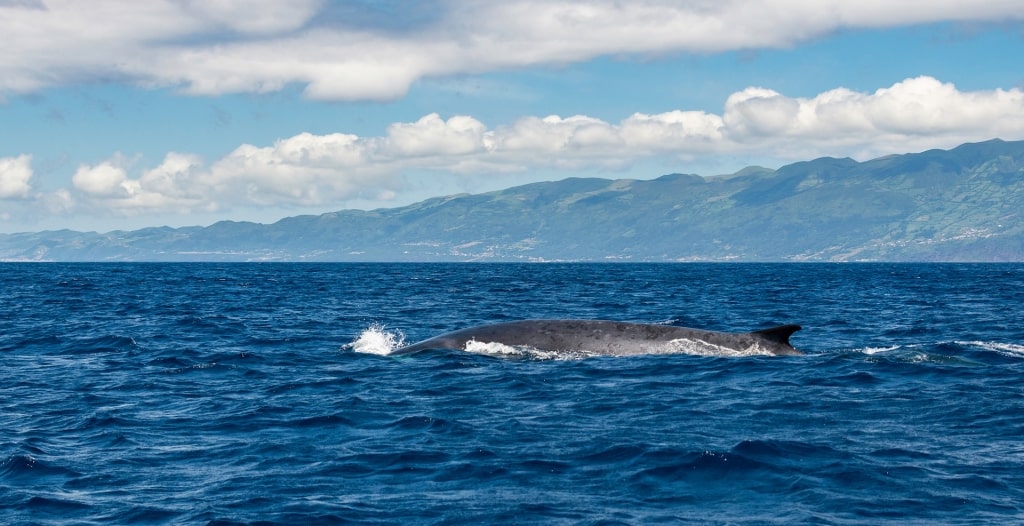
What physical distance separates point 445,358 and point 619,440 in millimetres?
9749

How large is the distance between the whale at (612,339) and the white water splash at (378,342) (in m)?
1.80

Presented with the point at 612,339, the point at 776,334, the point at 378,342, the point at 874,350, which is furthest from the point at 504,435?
the point at 378,342

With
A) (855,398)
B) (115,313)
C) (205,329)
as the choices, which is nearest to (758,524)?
(855,398)

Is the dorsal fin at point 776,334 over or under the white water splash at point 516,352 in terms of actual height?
over

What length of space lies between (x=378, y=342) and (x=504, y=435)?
14524 millimetres

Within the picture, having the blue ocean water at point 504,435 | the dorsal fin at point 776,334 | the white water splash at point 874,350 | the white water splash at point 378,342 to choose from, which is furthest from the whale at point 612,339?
the white water splash at point 874,350

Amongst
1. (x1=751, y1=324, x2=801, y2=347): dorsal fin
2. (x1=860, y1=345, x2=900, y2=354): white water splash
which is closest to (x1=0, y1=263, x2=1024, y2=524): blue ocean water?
(x1=860, y1=345, x2=900, y2=354): white water splash

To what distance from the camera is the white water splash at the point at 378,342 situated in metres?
27.8

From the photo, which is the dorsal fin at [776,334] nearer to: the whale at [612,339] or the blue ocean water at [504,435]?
the whale at [612,339]

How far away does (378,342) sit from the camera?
1169 inches

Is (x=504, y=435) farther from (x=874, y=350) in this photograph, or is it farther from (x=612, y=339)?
(x=874, y=350)

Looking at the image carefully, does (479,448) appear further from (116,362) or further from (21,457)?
(116,362)

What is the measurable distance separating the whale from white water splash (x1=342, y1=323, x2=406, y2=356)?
1.80m

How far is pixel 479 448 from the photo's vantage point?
14.7 meters
